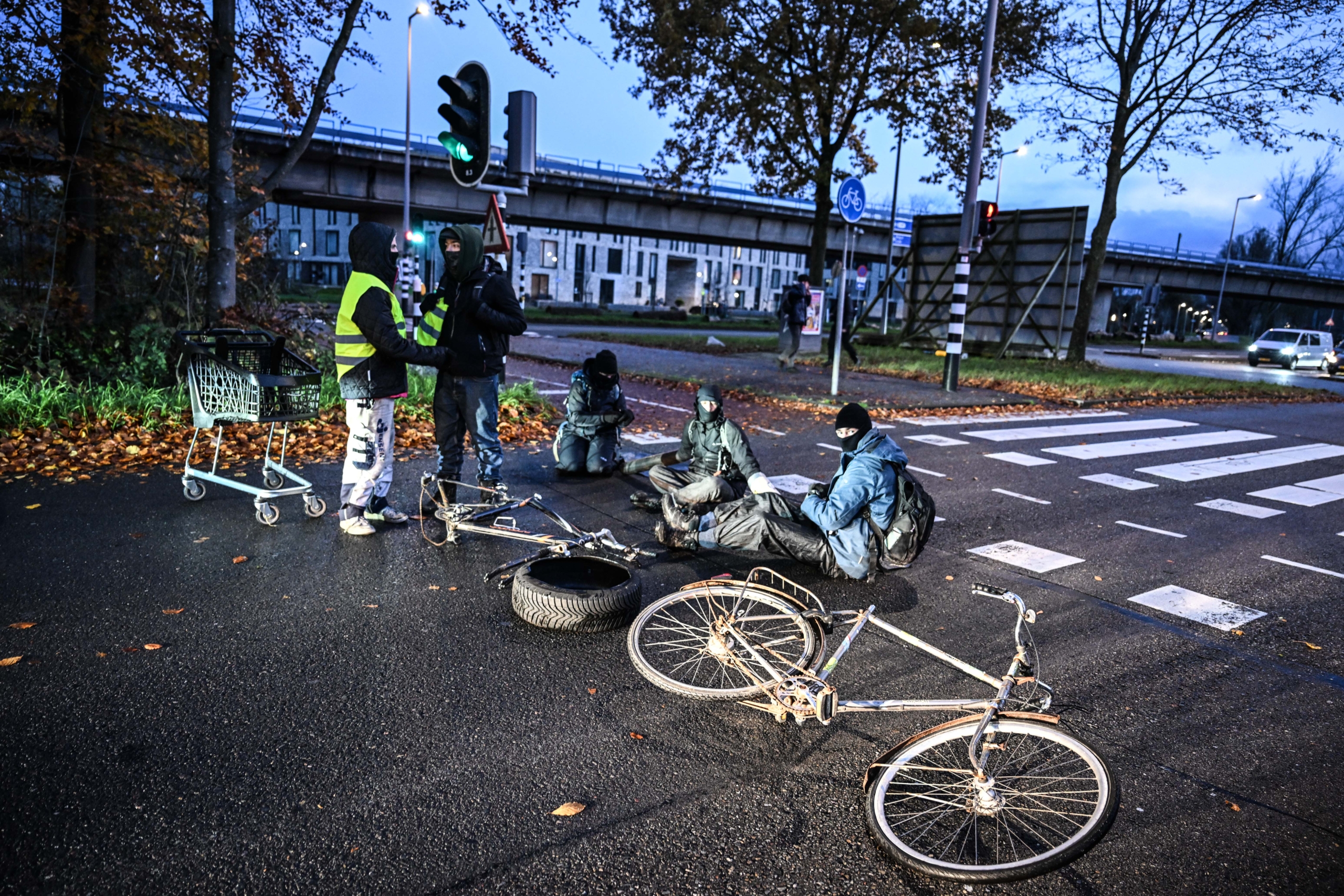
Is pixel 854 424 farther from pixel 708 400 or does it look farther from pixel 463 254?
pixel 463 254

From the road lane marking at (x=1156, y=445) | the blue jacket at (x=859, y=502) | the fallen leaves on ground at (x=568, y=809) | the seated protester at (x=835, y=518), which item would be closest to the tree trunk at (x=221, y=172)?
the seated protester at (x=835, y=518)

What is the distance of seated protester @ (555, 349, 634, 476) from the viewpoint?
314 inches

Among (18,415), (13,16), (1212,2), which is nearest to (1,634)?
(18,415)

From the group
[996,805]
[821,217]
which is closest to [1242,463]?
[996,805]

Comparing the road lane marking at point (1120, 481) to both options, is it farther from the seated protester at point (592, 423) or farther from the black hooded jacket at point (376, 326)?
the black hooded jacket at point (376, 326)

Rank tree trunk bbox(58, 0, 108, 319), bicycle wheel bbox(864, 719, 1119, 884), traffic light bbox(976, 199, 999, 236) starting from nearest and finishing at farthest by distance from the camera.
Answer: bicycle wheel bbox(864, 719, 1119, 884), tree trunk bbox(58, 0, 108, 319), traffic light bbox(976, 199, 999, 236)

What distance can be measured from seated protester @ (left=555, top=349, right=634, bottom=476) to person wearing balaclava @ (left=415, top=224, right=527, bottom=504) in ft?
4.32

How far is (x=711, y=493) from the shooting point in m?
5.89

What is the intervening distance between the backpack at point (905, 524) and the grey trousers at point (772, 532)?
32 centimetres

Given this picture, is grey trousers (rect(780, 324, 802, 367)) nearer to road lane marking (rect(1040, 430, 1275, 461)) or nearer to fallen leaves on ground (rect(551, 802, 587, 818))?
road lane marking (rect(1040, 430, 1275, 461))

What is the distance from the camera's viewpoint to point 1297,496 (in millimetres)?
8844

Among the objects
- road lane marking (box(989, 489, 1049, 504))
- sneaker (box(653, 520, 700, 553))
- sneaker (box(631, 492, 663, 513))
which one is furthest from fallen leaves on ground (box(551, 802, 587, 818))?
road lane marking (box(989, 489, 1049, 504))

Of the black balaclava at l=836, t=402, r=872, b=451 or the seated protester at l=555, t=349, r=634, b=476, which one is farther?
the seated protester at l=555, t=349, r=634, b=476

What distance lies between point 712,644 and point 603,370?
4482 millimetres
